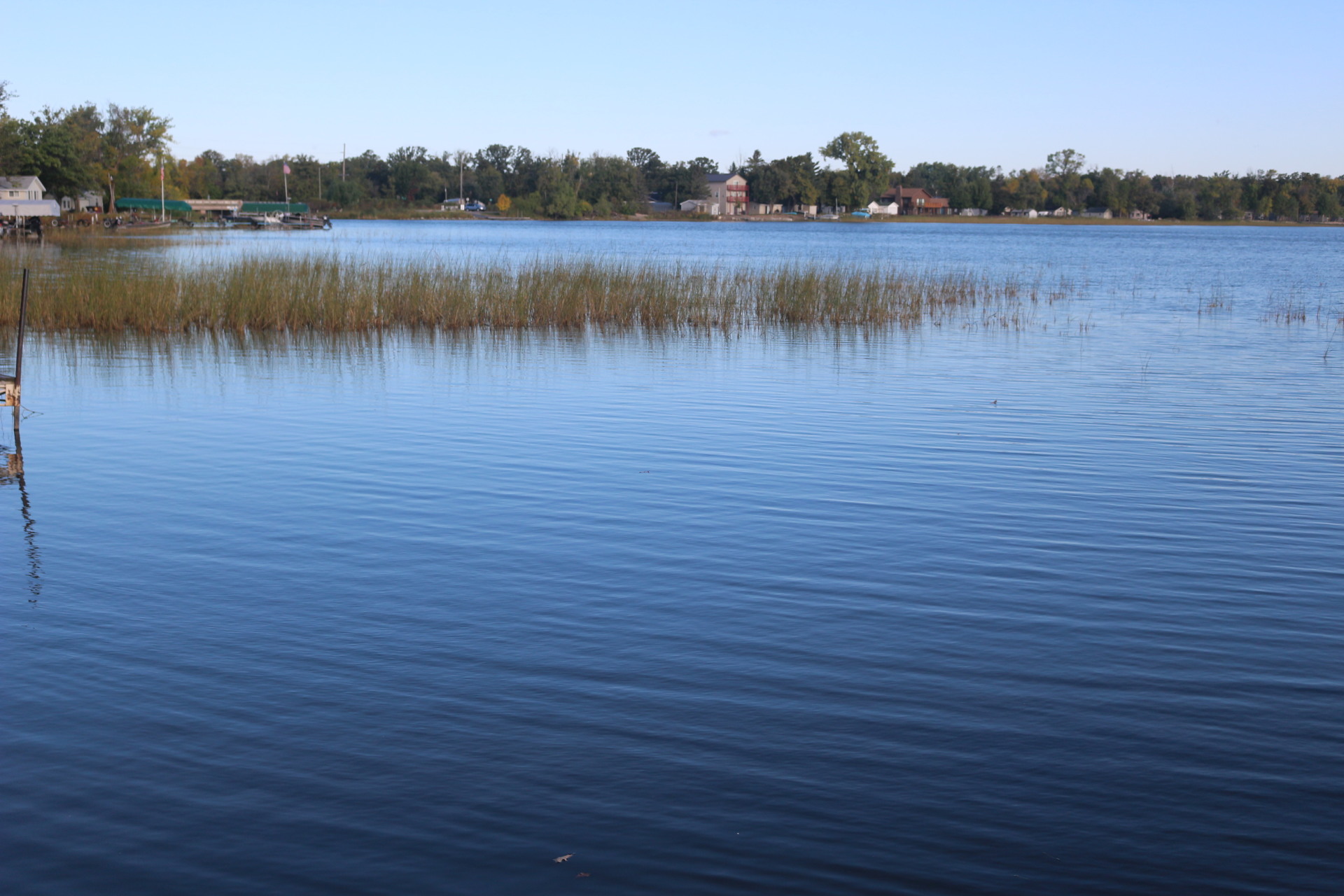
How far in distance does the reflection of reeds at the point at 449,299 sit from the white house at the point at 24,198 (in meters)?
43.6

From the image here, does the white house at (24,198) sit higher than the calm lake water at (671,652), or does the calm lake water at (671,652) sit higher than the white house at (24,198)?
the white house at (24,198)

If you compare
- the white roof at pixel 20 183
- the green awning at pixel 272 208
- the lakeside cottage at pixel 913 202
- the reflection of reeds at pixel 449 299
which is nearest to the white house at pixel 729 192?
the lakeside cottage at pixel 913 202

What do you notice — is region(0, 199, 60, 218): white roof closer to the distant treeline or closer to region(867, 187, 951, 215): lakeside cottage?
the distant treeline

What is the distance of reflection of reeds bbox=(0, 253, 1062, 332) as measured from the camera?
1983 centimetres

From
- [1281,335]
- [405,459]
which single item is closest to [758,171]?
[1281,335]

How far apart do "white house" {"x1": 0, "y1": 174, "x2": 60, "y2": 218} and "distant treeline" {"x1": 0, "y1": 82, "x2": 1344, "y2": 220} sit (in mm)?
40795

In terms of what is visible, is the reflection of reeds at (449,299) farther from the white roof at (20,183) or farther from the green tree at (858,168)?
the green tree at (858,168)

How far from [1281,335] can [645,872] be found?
2157cm

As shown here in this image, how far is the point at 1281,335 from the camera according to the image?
21.2 metres

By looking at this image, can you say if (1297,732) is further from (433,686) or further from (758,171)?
(758,171)

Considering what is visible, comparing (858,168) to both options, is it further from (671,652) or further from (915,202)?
(671,652)

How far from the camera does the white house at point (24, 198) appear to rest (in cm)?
6113

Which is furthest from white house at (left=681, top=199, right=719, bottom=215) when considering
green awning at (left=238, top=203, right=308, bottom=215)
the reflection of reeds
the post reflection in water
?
the post reflection in water

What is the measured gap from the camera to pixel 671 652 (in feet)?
17.7
